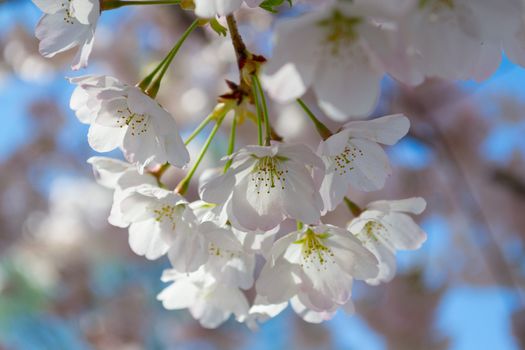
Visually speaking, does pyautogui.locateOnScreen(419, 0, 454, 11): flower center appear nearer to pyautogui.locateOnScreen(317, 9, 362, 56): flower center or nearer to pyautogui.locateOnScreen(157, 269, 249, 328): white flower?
pyautogui.locateOnScreen(317, 9, 362, 56): flower center

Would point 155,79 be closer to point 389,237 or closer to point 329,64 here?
point 329,64

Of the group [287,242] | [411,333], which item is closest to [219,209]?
[287,242]

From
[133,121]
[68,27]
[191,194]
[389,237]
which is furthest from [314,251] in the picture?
[191,194]

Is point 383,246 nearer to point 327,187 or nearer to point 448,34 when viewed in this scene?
point 327,187

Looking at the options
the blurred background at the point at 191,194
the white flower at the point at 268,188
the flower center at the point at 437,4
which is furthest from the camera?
the blurred background at the point at 191,194

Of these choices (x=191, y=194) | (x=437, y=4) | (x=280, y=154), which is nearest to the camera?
(x=437, y=4)

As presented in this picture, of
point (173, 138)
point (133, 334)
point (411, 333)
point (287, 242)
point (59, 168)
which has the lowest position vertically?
point (133, 334)

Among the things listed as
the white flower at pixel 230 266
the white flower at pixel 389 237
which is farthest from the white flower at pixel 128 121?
the white flower at pixel 389 237

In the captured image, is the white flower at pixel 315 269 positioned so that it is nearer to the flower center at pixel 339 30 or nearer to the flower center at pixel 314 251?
the flower center at pixel 314 251
